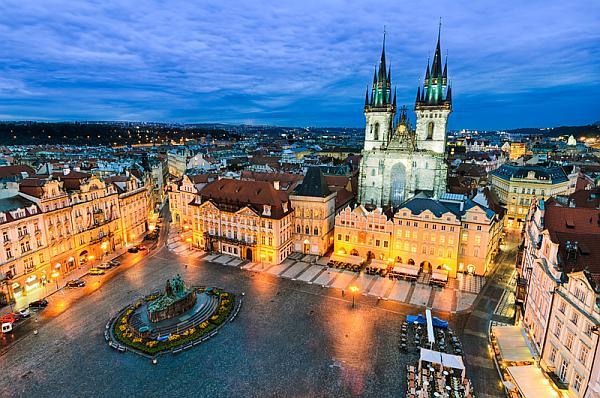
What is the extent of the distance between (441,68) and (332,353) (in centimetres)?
7844

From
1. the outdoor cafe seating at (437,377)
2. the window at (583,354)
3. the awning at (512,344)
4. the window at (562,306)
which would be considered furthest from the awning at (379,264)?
the window at (583,354)

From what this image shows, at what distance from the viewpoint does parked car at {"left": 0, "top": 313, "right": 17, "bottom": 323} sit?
159 ft

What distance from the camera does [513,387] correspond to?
122ft

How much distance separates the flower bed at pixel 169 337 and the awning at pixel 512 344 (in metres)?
36.7

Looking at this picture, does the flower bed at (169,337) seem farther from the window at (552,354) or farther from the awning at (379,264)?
the window at (552,354)

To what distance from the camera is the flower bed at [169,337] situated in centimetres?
4450

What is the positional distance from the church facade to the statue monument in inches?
2318

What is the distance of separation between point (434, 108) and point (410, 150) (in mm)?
12442

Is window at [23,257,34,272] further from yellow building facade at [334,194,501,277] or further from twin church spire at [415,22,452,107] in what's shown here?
twin church spire at [415,22,452,107]

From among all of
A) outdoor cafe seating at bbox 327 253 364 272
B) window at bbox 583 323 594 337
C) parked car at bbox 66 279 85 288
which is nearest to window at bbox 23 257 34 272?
parked car at bbox 66 279 85 288

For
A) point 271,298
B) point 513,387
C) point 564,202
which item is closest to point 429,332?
point 513,387

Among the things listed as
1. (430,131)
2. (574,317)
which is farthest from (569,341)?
(430,131)

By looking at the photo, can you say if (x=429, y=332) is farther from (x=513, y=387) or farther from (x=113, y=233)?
(x=113, y=233)

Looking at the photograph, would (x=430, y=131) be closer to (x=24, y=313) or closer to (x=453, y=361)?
(x=453, y=361)
